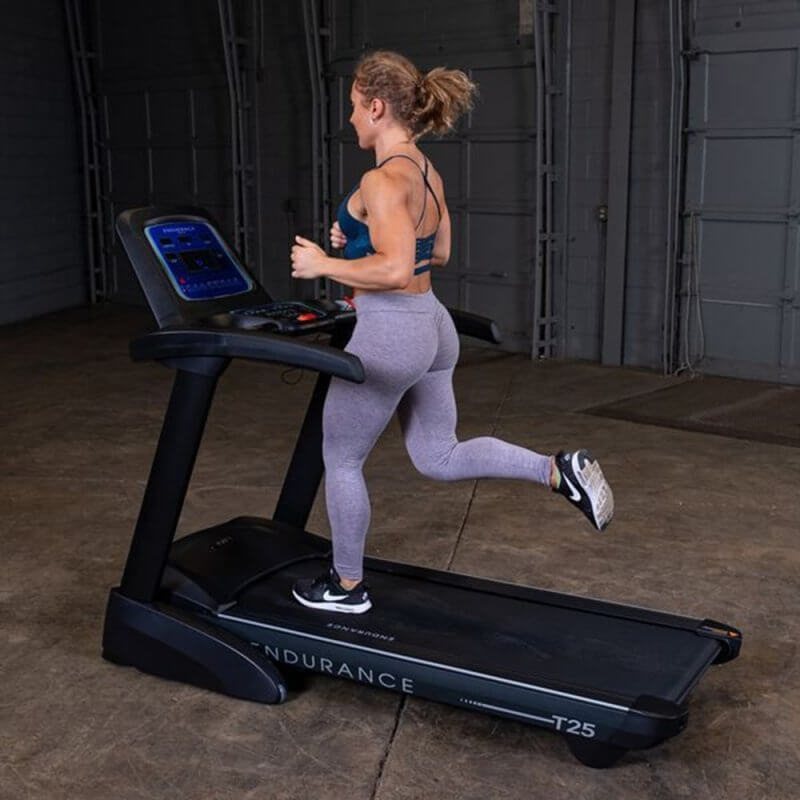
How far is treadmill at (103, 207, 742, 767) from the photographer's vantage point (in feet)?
8.33

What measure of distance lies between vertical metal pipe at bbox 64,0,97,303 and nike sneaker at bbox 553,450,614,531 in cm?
816

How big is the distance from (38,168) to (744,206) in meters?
5.96

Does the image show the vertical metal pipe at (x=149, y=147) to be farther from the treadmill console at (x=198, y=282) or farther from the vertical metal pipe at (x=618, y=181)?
the treadmill console at (x=198, y=282)

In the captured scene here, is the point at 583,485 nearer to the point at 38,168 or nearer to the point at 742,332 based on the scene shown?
the point at 742,332

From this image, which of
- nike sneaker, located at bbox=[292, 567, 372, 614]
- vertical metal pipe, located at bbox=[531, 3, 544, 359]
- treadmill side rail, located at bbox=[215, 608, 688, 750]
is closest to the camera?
treadmill side rail, located at bbox=[215, 608, 688, 750]

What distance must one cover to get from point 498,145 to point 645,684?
18.5 feet

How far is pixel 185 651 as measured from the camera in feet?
9.52

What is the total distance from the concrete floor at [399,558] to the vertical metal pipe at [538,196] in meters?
0.59

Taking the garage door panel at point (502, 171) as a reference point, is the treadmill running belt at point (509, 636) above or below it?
below

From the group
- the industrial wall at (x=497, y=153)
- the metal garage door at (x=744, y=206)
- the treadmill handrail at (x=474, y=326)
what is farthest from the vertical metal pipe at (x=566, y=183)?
the treadmill handrail at (x=474, y=326)

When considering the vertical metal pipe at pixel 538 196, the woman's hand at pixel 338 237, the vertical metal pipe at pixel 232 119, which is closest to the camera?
the woman's hand at pixel 338 237

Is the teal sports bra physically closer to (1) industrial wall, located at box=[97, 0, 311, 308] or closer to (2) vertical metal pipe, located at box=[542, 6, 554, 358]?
(2) vertical metal pipe, located at box=[542, 6, 554, 358]

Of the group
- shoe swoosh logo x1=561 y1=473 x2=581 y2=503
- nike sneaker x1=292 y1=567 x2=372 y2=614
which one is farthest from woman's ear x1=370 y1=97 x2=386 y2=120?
nike sneaker x1=292 y1=567 x2=372 y2=614

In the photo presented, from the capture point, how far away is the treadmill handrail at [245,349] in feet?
A: 8.34
